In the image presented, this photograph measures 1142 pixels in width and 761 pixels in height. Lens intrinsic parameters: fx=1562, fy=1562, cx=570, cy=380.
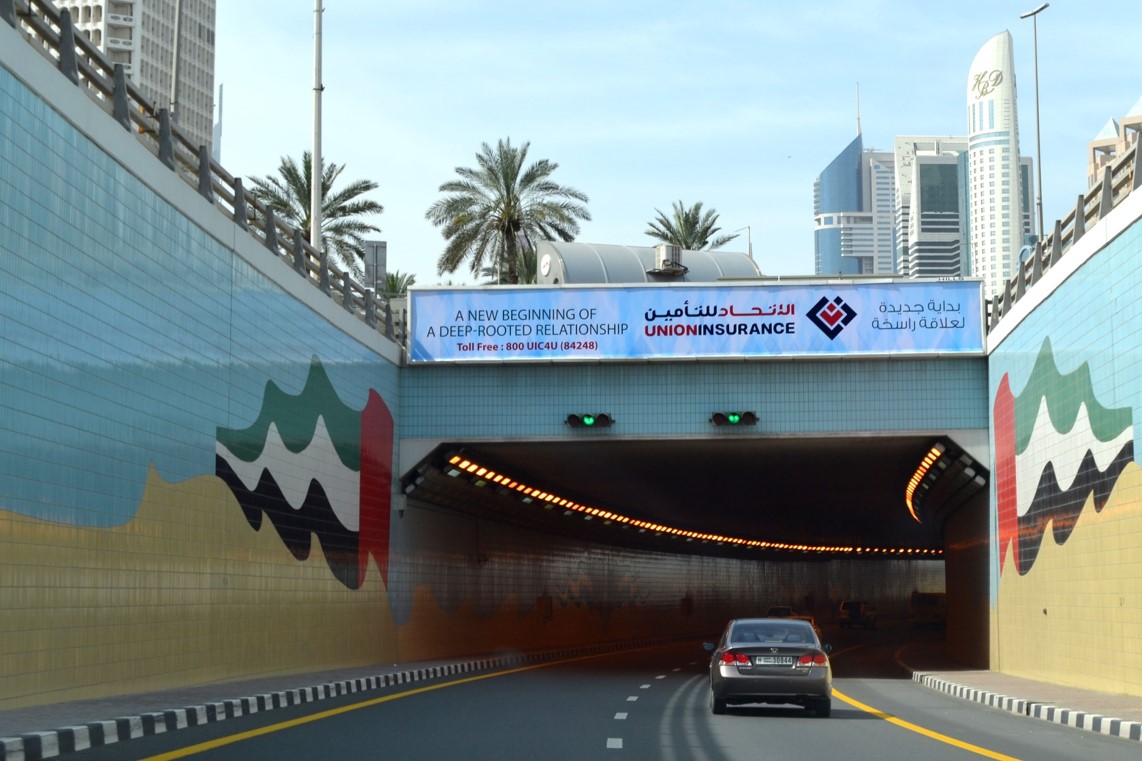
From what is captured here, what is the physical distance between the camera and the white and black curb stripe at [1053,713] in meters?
17.6

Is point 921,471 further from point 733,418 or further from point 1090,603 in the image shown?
point 1090,603

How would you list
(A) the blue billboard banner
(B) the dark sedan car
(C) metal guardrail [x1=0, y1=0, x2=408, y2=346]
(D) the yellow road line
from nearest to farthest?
(D) the yellow road line
(C) metal guardrail [x1=0, y1=0, x2=408, y2=346]
(B) the dark sedan car
(A) the blue billboard banner

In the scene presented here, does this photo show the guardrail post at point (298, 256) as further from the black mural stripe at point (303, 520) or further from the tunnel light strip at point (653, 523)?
the tunnel light strip at point (653, 523)

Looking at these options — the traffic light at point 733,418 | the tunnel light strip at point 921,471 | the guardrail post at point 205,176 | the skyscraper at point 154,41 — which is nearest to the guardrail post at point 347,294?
the guardrail post at point 205,176

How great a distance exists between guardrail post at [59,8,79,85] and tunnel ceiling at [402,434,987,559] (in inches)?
749

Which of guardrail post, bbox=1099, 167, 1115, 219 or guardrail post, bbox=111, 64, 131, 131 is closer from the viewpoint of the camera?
guardrail post, bbox=111, 64, 131, 131

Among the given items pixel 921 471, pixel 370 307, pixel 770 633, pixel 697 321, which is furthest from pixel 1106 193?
pixel 921 471

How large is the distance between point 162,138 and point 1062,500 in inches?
628

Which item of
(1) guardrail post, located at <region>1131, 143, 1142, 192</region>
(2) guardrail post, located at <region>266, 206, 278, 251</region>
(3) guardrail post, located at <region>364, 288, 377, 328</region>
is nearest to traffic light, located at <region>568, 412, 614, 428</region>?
(3) guardrail post, located at <region>364, 288, 377, 328</region>

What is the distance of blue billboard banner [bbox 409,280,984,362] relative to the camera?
3528cm

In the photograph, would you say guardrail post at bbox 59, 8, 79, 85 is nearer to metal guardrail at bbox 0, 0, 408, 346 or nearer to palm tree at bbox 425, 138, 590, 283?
metal guardrail at bbox 0, 0, 408, 346

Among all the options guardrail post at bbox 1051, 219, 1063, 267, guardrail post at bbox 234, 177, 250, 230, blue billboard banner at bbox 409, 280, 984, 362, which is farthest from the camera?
blue billboard banner at bbox 409, 280, 984, 362

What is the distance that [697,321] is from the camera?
117 ft

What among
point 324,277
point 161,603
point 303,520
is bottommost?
point 161,603
